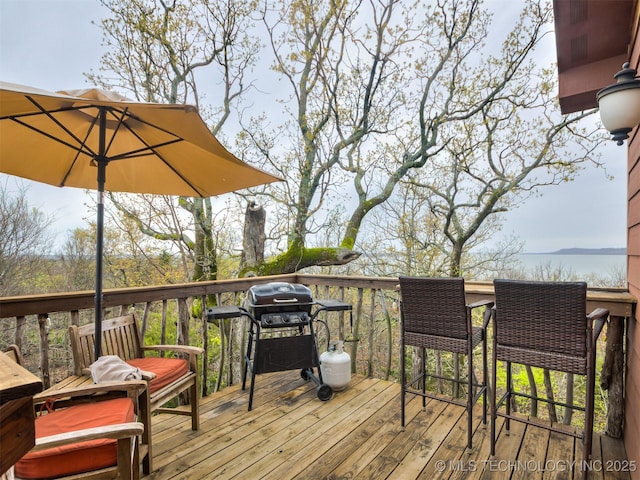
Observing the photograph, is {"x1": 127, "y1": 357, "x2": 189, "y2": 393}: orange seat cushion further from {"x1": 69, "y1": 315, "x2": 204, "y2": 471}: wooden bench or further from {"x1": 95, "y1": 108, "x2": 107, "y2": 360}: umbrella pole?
{"x1": 95, "y1": 108, "x2": 107, "y2": 360}: umbrella pole

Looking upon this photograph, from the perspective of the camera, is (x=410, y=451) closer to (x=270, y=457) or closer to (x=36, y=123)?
(x=270, y=457)

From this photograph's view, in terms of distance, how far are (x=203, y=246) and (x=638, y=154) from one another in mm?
6746

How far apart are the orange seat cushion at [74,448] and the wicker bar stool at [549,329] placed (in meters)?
2.10

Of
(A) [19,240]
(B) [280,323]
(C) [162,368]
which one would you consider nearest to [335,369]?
(B) [280,323]

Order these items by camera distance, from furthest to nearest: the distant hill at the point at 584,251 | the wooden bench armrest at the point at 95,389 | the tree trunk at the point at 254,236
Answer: the tree trunk at the point at 254,236 < the distant hill at the point at 584,251 < the wooden bench armrest at the point at 95,389

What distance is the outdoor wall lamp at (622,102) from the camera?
1.77m

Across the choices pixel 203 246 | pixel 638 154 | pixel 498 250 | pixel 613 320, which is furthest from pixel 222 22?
pixel 498 250

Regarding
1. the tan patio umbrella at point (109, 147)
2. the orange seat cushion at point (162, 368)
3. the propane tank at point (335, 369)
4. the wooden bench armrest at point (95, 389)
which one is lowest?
the propane tank at point (335, 369)

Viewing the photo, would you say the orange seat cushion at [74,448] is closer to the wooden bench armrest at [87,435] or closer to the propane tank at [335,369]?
the wooden bench armrest at [87,435]

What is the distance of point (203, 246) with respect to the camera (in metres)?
7.10

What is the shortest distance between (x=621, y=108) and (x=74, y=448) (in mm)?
3049

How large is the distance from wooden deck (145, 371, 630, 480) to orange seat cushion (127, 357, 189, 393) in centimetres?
47

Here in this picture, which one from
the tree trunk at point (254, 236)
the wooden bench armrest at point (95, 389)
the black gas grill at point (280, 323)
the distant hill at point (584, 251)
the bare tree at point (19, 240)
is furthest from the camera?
the bare tree at point (19, 240)

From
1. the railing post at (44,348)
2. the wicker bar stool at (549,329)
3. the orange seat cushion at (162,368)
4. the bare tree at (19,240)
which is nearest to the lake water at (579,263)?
the wicker bar stool at (549,329)
